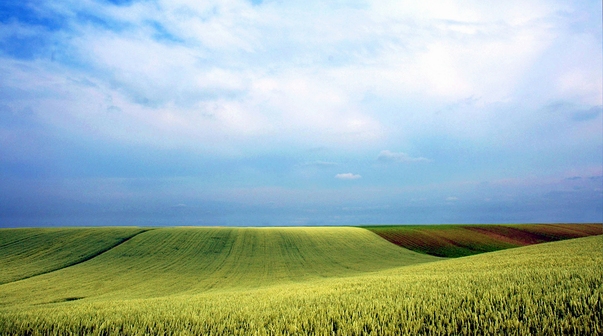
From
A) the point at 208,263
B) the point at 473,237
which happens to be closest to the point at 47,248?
the point at 208,263

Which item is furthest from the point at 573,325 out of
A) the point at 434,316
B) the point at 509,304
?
the point at 434,316

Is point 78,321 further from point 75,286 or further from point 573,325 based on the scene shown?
point 75,286

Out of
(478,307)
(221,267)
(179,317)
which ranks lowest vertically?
(221,267)

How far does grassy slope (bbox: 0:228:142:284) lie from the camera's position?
31906 millimetres

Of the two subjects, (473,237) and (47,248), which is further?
(473,237)

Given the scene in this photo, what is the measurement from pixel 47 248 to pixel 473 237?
207ft

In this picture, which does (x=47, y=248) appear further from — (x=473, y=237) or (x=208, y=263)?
(x=473, y=237)

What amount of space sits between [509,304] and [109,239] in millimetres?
53292

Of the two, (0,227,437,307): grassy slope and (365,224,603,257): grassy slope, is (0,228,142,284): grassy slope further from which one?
(365,224,603,257): grassy slope

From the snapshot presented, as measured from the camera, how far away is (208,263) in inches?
1406

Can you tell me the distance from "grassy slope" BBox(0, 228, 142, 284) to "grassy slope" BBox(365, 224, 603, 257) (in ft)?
141

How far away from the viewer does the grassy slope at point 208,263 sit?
23094 mm

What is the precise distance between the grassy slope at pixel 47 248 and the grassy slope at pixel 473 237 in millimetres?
43019

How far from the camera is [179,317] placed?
16.6 ft
